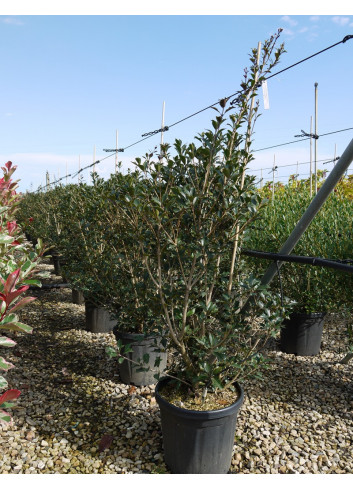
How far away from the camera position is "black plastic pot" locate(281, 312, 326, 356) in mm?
4031

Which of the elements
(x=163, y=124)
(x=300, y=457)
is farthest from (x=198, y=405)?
(x=163, y=124)

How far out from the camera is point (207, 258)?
212 centimetres

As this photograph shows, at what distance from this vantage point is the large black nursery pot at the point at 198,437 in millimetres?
2102

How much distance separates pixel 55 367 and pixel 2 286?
2341 mm

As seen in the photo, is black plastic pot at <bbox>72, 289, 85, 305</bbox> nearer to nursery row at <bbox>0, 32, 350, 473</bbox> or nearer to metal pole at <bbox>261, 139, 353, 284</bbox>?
nursery row at <bbox>0, 32, 350, 473</bbox>

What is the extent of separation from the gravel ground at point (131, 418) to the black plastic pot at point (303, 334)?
0.09m

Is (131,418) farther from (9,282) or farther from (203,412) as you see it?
(9,282)

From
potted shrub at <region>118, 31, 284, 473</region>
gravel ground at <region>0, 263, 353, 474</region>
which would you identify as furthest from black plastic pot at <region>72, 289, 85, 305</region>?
potted shrub at <region>118, 31, 284, 473</region>

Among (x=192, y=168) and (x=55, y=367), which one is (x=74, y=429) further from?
(x=192, y=168)

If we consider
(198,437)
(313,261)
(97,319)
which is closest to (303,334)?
(313,261)

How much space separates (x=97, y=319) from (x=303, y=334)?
7.86 feet

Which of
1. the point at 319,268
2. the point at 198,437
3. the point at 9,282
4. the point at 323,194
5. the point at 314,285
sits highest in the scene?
the point at 323,194

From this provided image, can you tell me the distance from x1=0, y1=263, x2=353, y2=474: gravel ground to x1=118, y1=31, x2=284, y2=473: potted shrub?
0.33m

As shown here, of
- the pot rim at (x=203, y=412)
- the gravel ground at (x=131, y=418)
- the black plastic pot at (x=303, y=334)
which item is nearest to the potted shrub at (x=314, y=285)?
the black plastic pot at (x=303, y=334)
